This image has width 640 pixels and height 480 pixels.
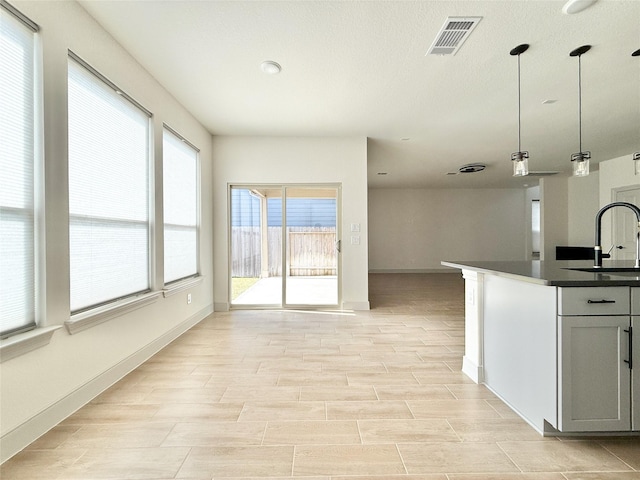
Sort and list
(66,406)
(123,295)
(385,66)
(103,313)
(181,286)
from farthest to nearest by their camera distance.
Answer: (181,286), (385,66), (123,295), (103,313), (66,406)

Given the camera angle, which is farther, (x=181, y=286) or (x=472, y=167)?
(x=472, y=167)

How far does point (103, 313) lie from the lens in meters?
2.44

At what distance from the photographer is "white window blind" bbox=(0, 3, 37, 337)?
5.73 feet

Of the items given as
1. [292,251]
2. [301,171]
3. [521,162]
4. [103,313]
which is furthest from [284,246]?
[521,162]

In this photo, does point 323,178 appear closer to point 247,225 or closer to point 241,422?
point 247,225

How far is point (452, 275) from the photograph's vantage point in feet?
32.9

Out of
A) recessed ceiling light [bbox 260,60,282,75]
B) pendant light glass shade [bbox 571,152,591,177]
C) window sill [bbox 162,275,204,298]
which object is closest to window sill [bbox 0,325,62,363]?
window sill [bbox 162,275,204,298]

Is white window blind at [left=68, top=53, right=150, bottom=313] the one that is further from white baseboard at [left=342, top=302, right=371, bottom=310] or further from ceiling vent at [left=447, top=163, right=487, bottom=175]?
ceiling vent at [left=447, top=163, right=487, bottom=175]

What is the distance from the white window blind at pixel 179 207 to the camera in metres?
3.71

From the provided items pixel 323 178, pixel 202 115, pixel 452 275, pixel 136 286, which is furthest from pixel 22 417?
pixel 452 275

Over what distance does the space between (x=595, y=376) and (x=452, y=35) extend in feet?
8.40

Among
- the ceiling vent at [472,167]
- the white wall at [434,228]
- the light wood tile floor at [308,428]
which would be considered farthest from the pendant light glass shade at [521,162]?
the white wall at [434,228]

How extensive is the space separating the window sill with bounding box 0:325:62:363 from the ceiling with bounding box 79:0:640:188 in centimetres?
227

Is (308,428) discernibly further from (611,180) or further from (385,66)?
Result: (611,180)
